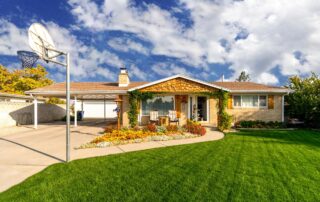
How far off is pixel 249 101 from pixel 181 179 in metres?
13.9

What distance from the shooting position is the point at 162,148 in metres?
8.88

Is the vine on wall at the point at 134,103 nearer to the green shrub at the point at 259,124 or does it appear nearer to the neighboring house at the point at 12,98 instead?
the green shrub at the point at 259,124

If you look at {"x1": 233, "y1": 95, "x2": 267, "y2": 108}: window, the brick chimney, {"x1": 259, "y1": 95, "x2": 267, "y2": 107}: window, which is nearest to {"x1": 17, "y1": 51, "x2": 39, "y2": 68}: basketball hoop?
the brick chimney

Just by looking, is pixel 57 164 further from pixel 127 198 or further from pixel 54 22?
pixel 54 22

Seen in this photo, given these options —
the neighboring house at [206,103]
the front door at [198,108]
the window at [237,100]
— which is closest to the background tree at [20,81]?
the neighboring house at [206,103]

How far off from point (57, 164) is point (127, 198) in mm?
3586

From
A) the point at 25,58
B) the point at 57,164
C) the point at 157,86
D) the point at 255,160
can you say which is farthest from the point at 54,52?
the point at 25,58

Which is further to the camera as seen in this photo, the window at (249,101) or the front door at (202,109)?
the front door at (202,109)

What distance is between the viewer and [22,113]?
67.1 ft

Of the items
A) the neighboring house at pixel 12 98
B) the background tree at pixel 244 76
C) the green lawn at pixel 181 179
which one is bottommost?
the green lawn at pixel 181 179

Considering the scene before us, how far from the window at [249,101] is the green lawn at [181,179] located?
9.76m

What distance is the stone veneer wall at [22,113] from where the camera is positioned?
60.1ft

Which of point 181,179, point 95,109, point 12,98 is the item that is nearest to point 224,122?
point 181,179

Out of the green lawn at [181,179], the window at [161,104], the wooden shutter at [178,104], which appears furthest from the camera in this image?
the window at [161,104]
